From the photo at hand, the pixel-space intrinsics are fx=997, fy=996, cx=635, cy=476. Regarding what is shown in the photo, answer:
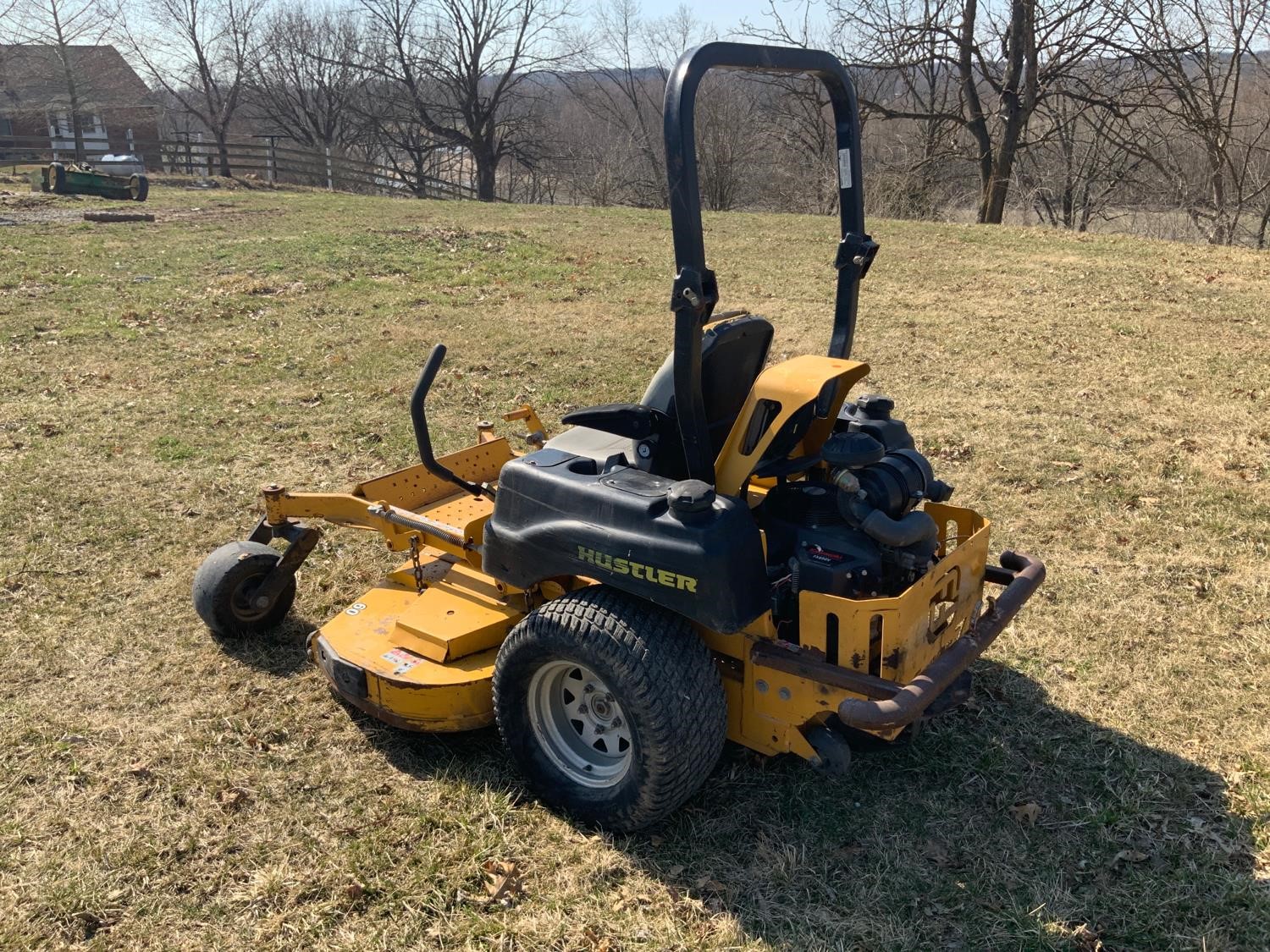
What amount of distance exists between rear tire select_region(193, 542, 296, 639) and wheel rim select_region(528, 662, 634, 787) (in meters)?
1.83

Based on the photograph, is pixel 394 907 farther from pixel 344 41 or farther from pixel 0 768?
pixel 344 41

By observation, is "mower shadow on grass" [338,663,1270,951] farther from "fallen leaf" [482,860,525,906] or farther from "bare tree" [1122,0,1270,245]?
"bare tree" [1122,0,1270,245]

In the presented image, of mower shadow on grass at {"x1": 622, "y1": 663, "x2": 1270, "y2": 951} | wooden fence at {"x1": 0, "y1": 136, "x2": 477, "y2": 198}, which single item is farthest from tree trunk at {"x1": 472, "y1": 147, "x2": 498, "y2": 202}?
mower shadow on grass at {"x1": 622, "y1": 663, "x2": 1270, "y2": 951}

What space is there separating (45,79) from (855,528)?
4367cm

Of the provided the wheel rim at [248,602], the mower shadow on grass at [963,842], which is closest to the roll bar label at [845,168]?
the mower shadow on grass at [963,842]

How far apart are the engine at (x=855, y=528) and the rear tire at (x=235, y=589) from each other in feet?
8.35

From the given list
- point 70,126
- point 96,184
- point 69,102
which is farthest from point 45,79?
point 96,184

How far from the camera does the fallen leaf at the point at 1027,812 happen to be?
3518mm

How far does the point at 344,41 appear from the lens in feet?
147

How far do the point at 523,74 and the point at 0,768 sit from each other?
3804 cm

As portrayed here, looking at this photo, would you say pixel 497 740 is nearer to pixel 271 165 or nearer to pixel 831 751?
pixel 831 751

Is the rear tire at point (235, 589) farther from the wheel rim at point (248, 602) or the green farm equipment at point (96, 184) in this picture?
the green farm equipment at point (96, 184)

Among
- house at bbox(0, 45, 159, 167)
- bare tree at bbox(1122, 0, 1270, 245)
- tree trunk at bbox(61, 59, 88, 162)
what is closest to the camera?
bare tree at bbox(1122, 0, 1270, 245)

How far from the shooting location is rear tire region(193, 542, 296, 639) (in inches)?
181
